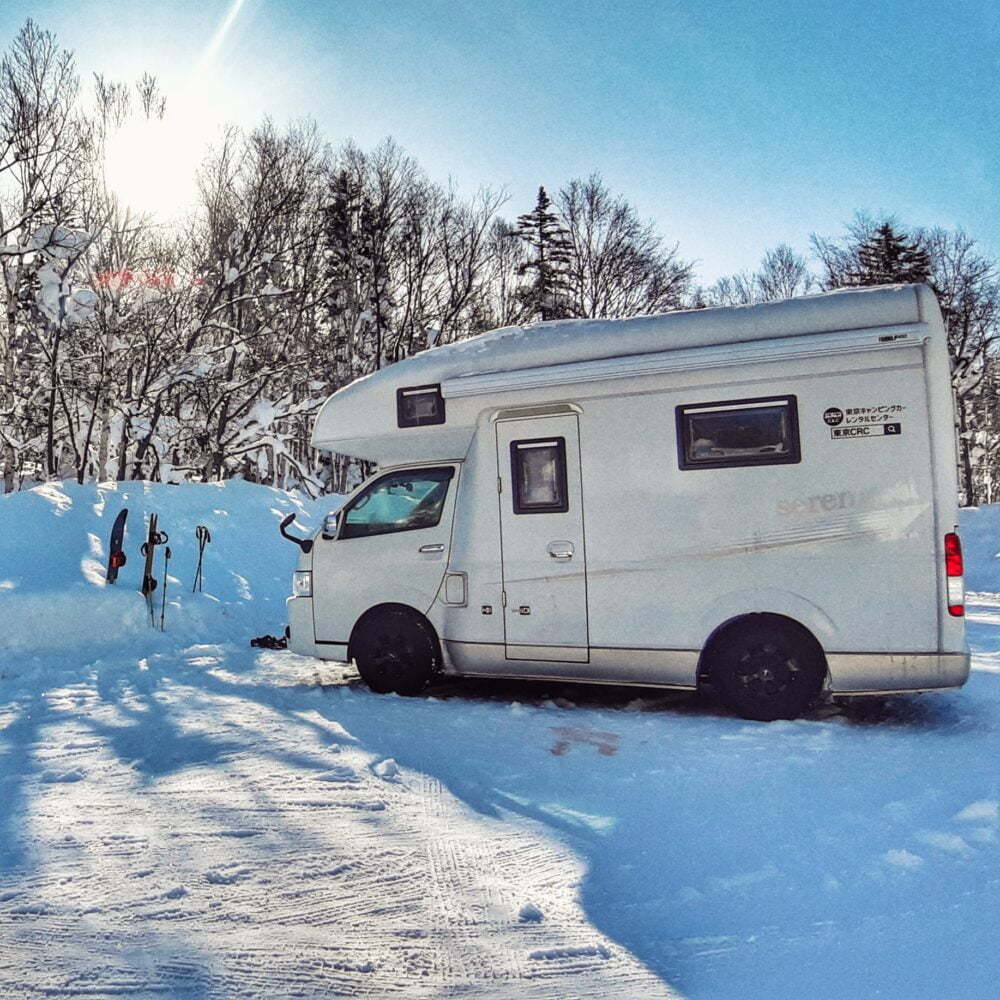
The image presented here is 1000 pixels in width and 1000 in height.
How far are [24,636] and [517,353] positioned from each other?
659 cm

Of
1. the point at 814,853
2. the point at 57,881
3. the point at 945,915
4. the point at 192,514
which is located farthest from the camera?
the point at 192,514

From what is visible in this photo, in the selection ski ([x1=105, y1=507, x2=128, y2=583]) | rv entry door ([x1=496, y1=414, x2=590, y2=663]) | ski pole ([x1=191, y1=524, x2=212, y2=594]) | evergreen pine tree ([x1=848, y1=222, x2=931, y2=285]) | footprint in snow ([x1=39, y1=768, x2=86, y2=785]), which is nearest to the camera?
footprint in snow ([x1=39, y1=768, x2=86, y2=785])

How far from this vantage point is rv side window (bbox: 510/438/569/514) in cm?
707

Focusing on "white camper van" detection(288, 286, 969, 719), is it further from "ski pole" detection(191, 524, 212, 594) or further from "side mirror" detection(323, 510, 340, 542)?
"ski pole" detection(191, 524, 212, 594)

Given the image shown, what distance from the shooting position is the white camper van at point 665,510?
6.05 meters

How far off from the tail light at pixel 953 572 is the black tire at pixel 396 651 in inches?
159

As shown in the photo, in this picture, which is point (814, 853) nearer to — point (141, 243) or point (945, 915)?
point (945, 915)

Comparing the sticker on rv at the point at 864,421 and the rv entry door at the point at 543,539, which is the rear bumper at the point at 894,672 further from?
the rv entry door at the point at 543,539

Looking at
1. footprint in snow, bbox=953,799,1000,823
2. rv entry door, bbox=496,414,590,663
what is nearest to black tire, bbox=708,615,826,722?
rv entry door, bbox=496,414,590,663

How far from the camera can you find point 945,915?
10.7 feet

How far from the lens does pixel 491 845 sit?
4070mm

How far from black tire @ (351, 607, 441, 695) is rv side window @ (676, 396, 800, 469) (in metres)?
2.71

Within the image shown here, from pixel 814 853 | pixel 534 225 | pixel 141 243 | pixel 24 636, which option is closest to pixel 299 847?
pixel 814 853

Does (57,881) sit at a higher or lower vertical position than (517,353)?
lower
